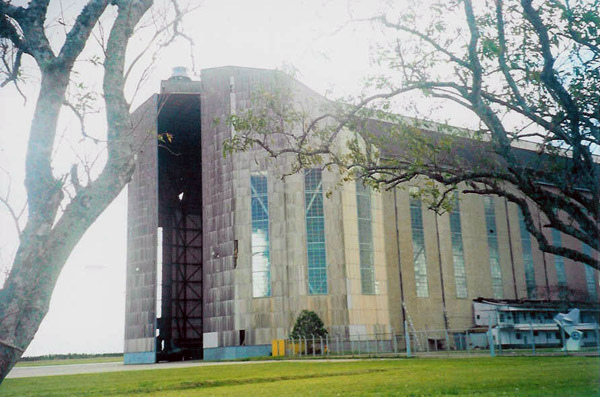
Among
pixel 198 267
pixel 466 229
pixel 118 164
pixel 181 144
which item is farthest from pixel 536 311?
pixel 118 164

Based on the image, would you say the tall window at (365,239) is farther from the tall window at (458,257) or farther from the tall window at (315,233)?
the tall window at (458,257)

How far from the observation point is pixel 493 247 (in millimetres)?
56875

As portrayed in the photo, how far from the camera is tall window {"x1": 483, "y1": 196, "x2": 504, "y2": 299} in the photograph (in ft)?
184

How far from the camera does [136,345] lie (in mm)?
49281

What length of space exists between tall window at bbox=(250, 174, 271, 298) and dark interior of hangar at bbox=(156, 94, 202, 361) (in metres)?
10.7

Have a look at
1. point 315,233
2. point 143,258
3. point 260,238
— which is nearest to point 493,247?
point 315,233

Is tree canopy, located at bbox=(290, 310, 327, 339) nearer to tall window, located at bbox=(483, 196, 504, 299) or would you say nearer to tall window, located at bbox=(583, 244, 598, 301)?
tall window, located at bbox=(483, 196, 504, 299)

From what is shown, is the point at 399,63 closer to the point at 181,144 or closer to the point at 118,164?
the point at 118,164

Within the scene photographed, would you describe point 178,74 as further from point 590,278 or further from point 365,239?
point 590,278

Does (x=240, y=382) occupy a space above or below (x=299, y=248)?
below

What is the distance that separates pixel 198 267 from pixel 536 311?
32.2 meters

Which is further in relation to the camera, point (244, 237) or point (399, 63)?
point (244, 237)

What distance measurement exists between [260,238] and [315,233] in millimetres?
4367

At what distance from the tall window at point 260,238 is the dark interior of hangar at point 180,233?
35.3ft
